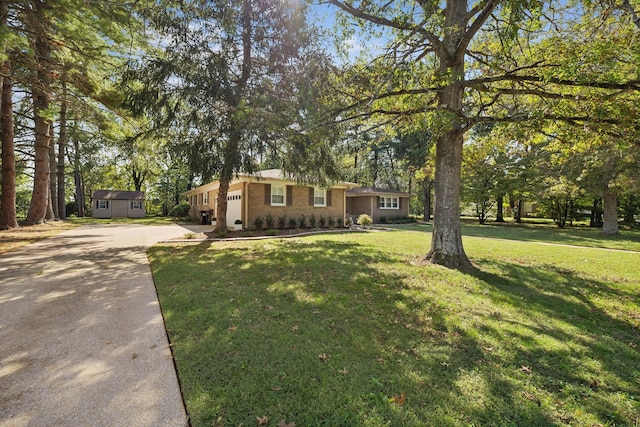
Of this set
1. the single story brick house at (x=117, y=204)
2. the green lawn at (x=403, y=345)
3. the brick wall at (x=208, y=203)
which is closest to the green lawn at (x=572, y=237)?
the green lawn at (x=403, y=345)

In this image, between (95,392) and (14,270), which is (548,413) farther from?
(14,270)

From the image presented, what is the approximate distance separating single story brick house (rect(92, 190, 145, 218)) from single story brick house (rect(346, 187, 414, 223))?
962 inches

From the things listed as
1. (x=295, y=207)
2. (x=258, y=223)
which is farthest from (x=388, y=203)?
(x=258, y=223)

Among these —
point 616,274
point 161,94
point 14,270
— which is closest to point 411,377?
point 616,274

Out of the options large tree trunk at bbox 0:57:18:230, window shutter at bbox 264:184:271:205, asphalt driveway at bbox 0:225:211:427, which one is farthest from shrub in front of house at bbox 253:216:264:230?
large tree trunk at bbox 0:57:18:230

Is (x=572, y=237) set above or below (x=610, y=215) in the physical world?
below

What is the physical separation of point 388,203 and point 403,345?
2322 centimetres

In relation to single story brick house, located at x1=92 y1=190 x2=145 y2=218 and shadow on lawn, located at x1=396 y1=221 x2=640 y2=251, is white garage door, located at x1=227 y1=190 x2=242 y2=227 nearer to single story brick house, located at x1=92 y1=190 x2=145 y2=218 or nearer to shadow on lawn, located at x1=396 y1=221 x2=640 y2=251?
shadow on lawn, located at x1=396 y1=221 x2=640 y2=251

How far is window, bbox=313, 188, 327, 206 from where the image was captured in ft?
53.1

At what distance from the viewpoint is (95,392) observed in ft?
7.56

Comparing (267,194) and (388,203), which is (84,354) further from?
(388,203)

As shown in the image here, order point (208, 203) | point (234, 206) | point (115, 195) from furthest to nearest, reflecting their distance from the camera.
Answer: point (115, 195)
point (208, 203)
point (234, 206)

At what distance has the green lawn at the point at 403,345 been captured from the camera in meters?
2.22

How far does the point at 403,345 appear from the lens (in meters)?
3.20
